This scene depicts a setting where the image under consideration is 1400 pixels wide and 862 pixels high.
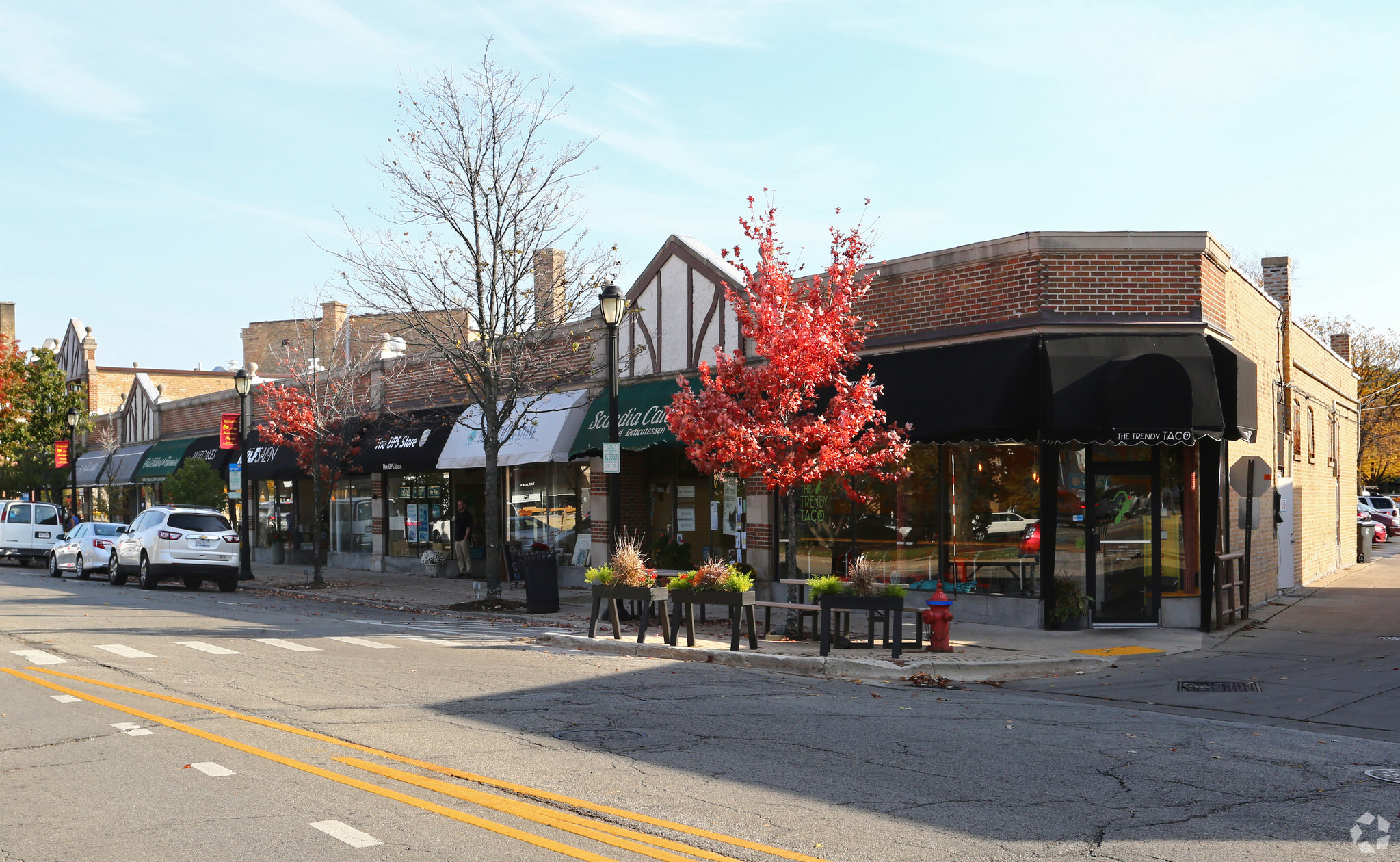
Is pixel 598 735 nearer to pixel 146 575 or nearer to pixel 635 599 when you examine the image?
pixel 635 599

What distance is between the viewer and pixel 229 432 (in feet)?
111

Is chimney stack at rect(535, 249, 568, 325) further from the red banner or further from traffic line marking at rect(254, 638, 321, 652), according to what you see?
the red banner

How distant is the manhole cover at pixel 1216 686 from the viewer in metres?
11.7

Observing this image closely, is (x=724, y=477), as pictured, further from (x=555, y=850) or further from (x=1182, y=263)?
(x=555, y=850)

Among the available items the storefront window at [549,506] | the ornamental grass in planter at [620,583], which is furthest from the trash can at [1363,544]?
the ornamental grass in planter at [620,583]

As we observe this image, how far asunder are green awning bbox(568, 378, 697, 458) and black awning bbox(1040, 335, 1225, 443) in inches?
285

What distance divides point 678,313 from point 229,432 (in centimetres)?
1813

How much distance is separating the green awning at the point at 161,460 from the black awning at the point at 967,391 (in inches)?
1152

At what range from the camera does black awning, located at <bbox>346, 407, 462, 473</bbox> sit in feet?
87.2

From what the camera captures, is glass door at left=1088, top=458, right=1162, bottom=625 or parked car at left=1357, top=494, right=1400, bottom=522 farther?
parked car at left=1357, top=494, right=1400, bottom=522

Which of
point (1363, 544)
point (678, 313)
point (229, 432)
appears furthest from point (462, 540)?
point (1363, 544)

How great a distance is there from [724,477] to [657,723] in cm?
1202

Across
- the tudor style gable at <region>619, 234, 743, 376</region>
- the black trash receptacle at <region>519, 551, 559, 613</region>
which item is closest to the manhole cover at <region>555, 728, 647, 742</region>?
the black trash receptacle at <region>519, 551, 559, 613</region>

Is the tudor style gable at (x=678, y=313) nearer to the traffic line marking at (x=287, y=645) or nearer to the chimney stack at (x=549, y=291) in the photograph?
the chimney stack at (x=549, y=291)
